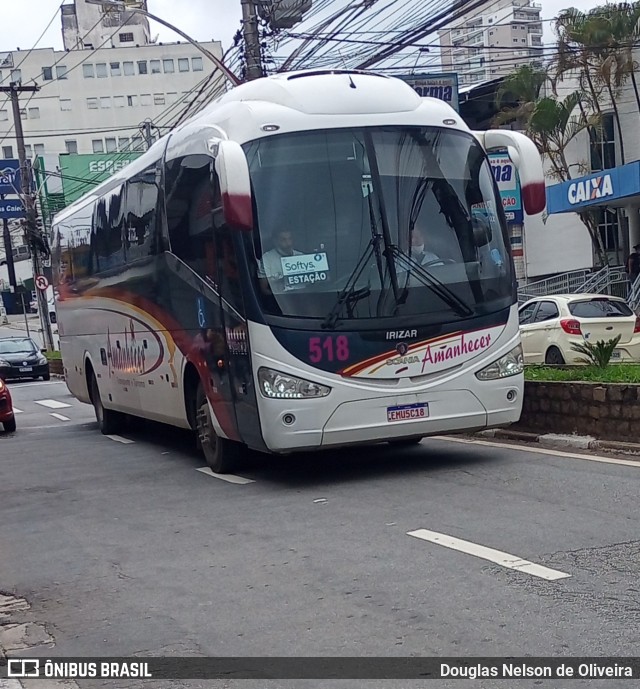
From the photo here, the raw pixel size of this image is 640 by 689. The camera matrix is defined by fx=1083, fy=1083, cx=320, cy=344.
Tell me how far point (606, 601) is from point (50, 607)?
3.32m

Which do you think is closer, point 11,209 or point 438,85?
point 438,85

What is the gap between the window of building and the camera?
35969mm

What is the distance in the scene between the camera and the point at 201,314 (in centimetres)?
1084

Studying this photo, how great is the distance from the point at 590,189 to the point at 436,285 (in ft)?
68.1

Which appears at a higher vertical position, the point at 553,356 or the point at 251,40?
the point at 251,40

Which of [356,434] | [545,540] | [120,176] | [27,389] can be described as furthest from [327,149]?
[27,389]

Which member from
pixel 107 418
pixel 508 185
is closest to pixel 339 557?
pixel 107 418

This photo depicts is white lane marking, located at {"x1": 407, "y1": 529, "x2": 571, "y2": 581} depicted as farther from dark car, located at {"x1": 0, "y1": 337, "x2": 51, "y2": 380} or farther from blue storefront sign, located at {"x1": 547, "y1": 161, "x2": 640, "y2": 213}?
dark car, located at {"x1": 0, "y1": 337, "x2": 51, "y2": 380}

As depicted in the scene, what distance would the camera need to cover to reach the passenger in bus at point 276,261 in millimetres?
9484

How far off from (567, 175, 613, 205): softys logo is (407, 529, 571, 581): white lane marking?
2265cm

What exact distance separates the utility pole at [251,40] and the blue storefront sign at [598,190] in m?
11.2

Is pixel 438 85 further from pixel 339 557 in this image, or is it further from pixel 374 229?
pixel 339 557

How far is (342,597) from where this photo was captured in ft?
20.0

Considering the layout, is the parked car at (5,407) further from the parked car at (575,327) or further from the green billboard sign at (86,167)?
the green billboard sign at (86,167)
